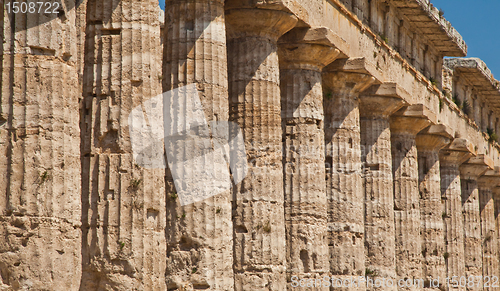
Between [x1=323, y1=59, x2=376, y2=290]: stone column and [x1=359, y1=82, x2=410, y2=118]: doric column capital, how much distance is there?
4.40 feet

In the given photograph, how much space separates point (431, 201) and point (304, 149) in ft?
41.0

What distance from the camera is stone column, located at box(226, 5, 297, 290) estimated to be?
18.5 m

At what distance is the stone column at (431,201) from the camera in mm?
31844

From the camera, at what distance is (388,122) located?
2808 cm

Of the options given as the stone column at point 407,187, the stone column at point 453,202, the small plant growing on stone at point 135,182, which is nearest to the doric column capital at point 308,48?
the stone column at point 407,187

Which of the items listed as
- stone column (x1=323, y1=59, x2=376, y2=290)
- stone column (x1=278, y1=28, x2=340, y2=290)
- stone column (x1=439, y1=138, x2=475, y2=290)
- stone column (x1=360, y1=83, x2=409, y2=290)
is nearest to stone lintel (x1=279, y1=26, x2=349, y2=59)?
stone column (x1=278, y1=28, x2=340, y2=290)

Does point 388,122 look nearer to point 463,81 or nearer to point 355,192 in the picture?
point 355,192

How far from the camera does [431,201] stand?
107 ft

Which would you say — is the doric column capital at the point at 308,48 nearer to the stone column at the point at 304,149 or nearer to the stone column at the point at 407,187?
the stone column at the point at 304,149

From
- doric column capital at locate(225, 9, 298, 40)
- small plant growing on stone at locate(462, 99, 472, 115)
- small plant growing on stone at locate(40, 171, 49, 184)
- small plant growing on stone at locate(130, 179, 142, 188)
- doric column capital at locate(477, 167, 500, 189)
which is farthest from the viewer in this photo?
doric column capital at locate(477, 167, 500, 189)

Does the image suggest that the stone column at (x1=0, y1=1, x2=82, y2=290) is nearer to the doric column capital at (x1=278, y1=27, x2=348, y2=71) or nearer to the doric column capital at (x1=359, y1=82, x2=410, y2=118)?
the doric column capital at (x1=278, y1=27, x2=348, y2=71)

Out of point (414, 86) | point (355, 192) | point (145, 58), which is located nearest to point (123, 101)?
point (145, 58)

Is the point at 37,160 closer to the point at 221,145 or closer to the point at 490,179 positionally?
the point at 221,145

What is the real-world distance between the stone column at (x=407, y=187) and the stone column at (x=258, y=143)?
34.5 feet
